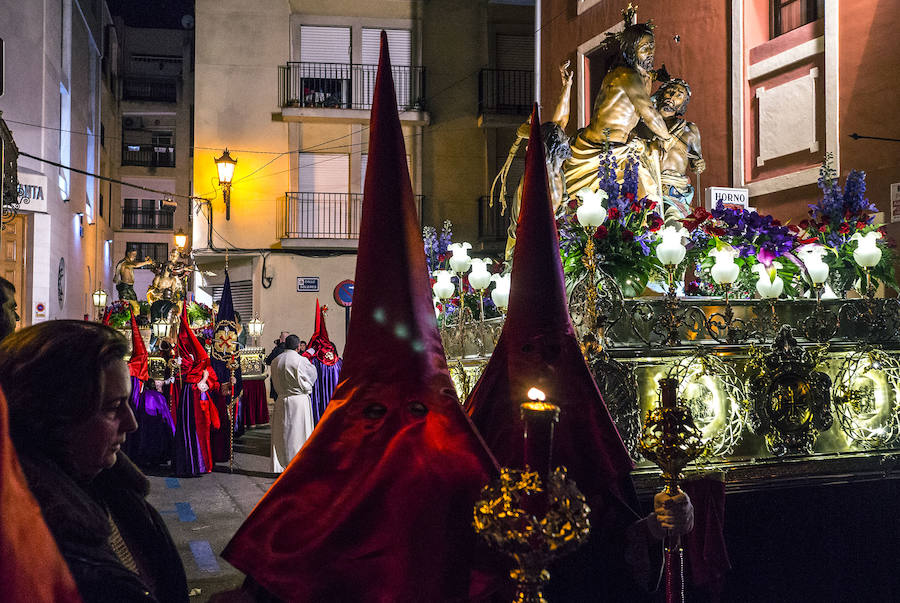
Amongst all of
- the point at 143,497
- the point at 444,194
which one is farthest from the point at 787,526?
the point at 444,194

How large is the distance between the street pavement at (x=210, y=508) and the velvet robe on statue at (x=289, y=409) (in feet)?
1.28

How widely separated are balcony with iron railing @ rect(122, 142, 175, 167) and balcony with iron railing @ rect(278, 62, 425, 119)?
718 inches

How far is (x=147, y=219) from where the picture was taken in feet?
117

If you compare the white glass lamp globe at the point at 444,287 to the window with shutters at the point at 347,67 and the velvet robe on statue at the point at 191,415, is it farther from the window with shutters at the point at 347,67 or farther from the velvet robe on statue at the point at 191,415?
the window with shutters at the point at 347,67

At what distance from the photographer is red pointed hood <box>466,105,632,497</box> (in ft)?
9.32

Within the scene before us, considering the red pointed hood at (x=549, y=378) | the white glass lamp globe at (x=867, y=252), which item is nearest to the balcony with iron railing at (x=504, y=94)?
the white glass lamp globe at (x=867, y=252)

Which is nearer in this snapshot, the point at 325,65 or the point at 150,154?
the point at 325,65

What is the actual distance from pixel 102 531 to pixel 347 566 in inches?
36.2

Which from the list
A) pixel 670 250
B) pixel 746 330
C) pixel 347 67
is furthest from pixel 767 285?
pixel 347 67

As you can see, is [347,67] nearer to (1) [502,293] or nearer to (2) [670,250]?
(1) [502,293]

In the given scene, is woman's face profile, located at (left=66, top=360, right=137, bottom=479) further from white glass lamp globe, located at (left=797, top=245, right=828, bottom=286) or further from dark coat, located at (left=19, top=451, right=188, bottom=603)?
white glass lamp globe, located at (left=797, top=245, right=828, bottom=286)

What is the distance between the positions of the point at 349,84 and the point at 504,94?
366 cm

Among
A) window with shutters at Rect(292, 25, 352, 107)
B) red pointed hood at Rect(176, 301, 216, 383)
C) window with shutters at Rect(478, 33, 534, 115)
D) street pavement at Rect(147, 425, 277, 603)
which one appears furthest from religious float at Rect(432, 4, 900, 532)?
window with shutters at Rect(292, 25, 352, 107)

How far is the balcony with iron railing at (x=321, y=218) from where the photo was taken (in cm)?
1822
